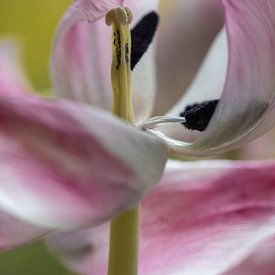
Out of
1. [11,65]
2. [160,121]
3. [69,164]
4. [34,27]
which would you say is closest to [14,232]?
[69,164]

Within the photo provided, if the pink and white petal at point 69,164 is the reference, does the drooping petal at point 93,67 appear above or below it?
above

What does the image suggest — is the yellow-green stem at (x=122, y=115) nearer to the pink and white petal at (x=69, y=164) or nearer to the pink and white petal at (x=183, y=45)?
the pink and white petal at (x=69, y=164)

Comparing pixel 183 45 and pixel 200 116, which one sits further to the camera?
pixel 183 45

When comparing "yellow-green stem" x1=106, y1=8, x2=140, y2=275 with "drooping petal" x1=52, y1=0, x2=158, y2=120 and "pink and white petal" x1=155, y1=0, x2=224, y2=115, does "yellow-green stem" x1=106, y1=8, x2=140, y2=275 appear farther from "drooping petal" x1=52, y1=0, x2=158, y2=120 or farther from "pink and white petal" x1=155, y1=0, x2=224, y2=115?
"pink and white petal" x1=155, y1=0, x2=224, y2=115

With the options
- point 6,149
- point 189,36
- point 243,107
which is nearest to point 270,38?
point 243,107

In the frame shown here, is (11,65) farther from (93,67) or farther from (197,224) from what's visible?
(197,224)

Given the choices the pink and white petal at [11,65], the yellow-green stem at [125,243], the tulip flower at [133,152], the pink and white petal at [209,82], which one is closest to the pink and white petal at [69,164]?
the tulip flower at [133,152]
